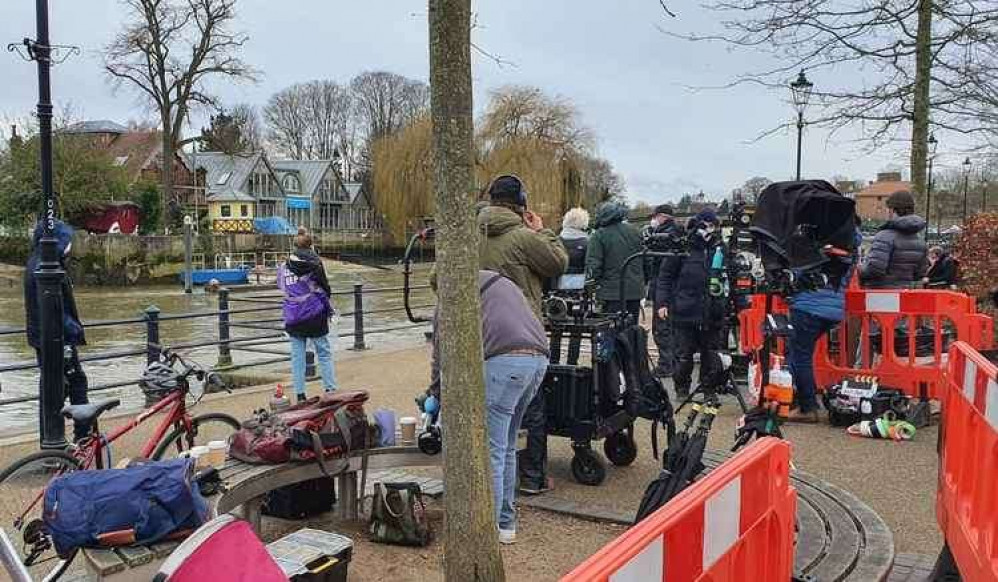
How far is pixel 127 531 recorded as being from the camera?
341cm

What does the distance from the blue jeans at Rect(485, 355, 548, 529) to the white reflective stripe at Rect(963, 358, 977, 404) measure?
1.93 meters

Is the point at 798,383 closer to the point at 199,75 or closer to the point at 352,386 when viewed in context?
the point at 352,386

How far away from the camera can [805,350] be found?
725 centimetres

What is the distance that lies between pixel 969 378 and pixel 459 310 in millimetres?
2211

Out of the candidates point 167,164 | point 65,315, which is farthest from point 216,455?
point 167,164

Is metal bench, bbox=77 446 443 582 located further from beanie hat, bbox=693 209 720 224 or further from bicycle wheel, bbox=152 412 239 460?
beanie hat, bbox=693 209 720 224

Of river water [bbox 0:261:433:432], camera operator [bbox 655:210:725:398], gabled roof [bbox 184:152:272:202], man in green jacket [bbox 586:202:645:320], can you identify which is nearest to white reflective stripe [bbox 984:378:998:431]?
camera operator [bbox 655:210:725:398]

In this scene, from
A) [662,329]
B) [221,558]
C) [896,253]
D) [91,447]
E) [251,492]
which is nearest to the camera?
[221,558]

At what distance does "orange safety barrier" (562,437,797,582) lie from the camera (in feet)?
6.31

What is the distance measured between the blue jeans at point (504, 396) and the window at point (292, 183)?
85.7 meters

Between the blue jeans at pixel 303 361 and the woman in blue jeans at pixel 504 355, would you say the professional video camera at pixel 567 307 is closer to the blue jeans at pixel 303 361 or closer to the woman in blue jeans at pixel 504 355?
the woman in blue jeans at pixel 504 355

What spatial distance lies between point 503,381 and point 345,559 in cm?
112

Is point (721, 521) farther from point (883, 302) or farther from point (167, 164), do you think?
point (167, 164)

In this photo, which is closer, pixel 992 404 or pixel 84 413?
pixel 992 404
